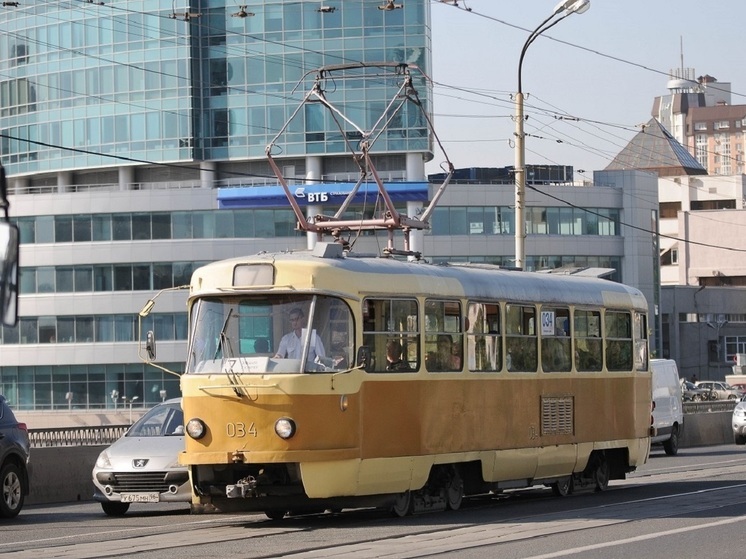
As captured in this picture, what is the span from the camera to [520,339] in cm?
1945

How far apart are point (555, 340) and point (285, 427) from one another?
19.4ft

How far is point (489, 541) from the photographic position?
1402cm

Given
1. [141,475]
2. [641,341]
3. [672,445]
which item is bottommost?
[672,445]

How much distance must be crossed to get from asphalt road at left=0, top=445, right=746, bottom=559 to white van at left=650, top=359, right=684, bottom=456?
15.5 meters

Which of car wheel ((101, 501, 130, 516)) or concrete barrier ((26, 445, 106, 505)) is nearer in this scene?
car wheel ((101, 501, 130, 516))

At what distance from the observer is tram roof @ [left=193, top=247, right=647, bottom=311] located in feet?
53.1

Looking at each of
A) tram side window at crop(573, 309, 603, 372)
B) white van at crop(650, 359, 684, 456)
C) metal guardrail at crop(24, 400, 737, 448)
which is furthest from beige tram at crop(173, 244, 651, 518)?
white van at crop(650, 359, 684, 456)

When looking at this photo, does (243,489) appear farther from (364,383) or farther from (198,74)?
(198,74)

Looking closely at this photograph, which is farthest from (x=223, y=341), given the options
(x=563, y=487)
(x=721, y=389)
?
(x=721, y=389)

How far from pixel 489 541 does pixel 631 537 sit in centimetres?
138

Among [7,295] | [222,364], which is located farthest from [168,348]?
[7,295]

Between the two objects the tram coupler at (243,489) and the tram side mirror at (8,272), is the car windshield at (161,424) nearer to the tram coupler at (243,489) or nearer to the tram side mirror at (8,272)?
the tram coupler at (243,489)

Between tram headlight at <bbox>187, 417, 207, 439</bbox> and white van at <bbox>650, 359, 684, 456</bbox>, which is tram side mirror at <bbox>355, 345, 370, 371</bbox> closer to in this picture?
tram headlight at <bbox>187, 417, 207, 439</bbox>

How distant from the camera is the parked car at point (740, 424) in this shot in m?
41.1
